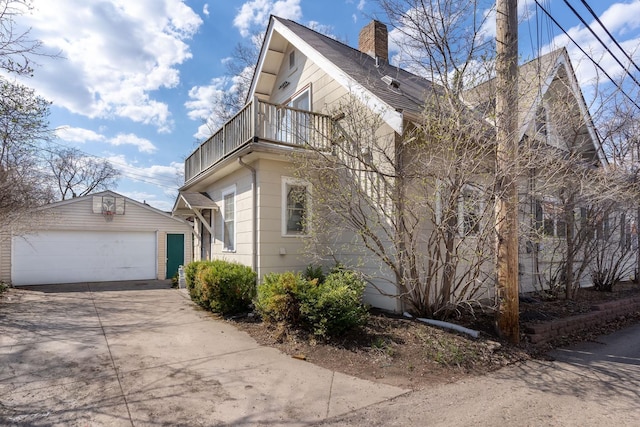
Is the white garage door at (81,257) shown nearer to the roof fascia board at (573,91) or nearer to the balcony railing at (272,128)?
the balcony railing at (272,128)

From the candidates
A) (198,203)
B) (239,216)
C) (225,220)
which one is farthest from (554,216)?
(198,203)

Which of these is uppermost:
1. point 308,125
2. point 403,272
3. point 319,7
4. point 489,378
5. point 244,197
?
point 319,7

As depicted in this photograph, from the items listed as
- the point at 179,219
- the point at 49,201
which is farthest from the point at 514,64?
the point at 49,201

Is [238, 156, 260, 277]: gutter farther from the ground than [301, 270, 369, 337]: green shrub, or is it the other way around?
[238, 156, 260, 277]: gutter

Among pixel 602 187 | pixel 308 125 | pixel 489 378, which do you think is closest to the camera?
pixel 489 378

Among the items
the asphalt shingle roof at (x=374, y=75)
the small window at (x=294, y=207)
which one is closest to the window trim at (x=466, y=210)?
the asphalt shingle roof at (x=374, y=75)

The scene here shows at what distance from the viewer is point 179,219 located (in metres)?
17.1

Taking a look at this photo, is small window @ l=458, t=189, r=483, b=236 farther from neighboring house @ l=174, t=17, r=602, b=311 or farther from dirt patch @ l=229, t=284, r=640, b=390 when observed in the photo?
dirt patch @ l=229, t=284, r=640, b=390

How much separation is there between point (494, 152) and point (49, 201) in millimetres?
16019

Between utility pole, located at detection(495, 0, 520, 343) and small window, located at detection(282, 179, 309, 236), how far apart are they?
3.93 meters

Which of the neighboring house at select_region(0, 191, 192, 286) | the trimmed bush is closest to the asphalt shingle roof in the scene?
the trimmed bush

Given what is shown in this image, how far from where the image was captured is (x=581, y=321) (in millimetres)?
7020

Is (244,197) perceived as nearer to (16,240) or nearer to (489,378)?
(489,378)

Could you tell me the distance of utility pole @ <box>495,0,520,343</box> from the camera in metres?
5.56
